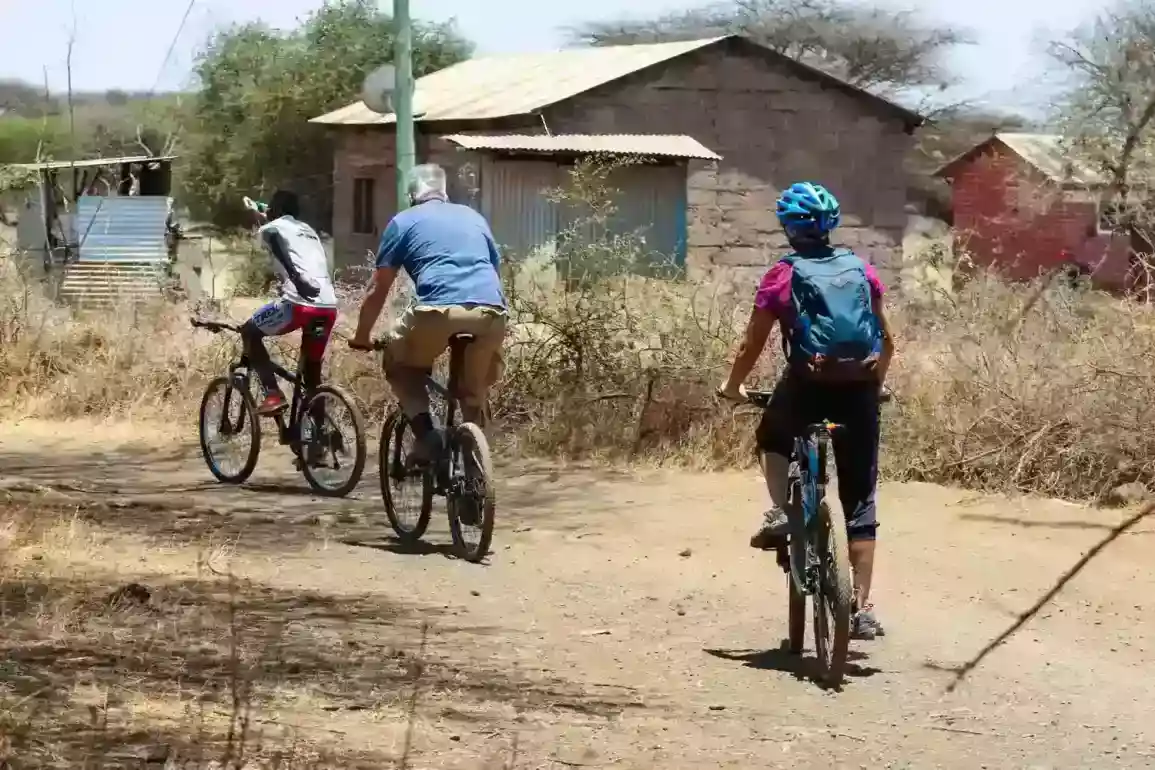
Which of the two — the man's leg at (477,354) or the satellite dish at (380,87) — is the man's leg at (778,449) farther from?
the satellite dish at (380,87)

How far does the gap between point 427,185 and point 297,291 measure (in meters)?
1.53

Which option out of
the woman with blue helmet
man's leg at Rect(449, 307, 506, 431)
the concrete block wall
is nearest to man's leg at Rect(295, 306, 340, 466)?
man's leg at Rect(449, 307, 506, 431)

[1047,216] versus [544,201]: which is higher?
[544,201]

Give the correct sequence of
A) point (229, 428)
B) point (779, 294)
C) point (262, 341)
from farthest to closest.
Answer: point (229, 428), point (262, 341), point (779, 294)

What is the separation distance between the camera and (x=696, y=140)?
25.5 meters

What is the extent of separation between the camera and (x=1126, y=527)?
895 cm

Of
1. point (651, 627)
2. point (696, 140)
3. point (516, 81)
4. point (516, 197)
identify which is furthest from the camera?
point (516, 81)

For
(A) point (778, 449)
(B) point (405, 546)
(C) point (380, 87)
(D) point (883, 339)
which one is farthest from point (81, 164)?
Answer: (D) point (883, 339)

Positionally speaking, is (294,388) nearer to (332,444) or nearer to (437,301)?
(332,444)

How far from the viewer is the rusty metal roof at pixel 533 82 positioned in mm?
25234

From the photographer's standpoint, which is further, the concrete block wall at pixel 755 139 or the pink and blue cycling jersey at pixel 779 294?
the concrete block wall at pixel 755 139

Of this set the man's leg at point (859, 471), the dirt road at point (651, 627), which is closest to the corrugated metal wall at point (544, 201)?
the dirt road at point (651, 627)

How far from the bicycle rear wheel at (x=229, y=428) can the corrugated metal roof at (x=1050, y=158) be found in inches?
703

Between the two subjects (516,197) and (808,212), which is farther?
(516,197)
